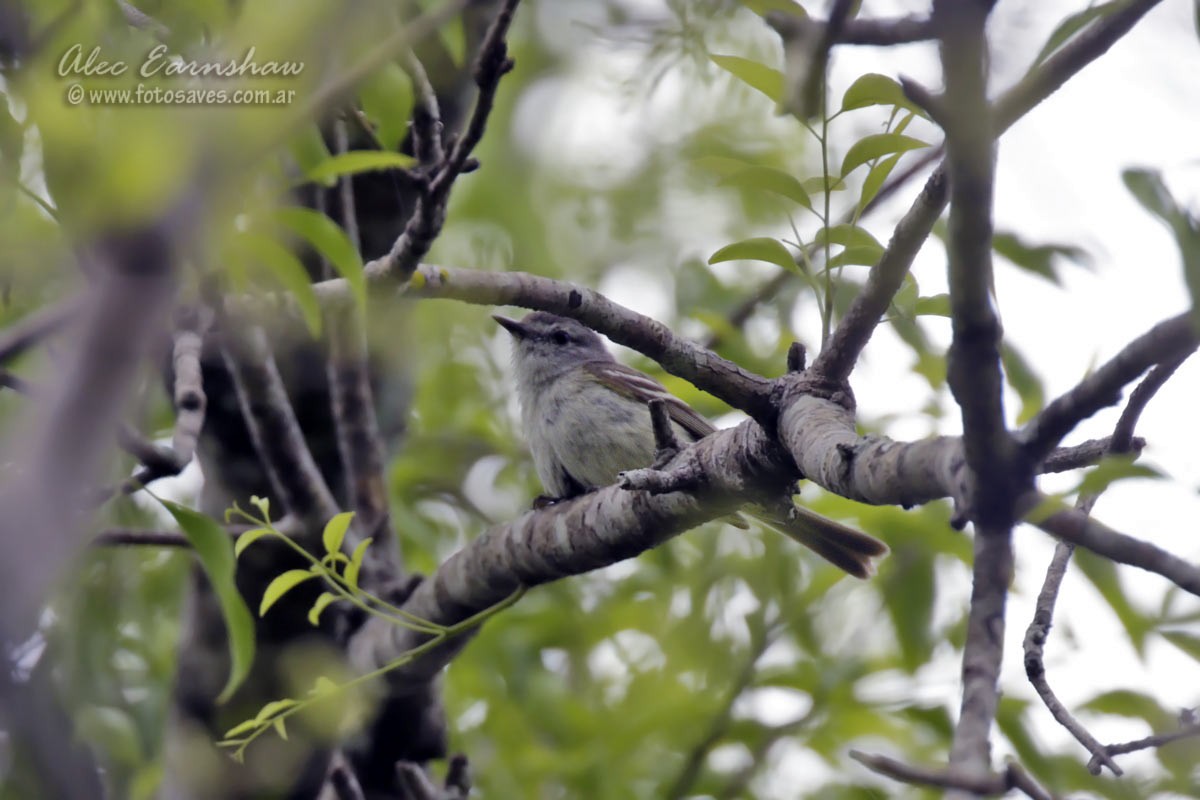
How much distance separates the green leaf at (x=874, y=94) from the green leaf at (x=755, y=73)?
0.69 ft

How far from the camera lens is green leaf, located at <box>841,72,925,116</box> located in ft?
8.68

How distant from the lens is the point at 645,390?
19.8 ft

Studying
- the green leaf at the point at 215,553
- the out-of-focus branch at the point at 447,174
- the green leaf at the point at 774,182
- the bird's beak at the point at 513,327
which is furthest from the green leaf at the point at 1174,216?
the bird's beak at the point at 513,327

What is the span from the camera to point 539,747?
545cm

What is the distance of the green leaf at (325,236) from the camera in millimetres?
2273

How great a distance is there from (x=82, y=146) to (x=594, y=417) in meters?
4.18

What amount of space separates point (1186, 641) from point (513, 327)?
167 inches

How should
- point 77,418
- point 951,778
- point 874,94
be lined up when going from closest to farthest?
point 77,418 → point 951,778 → point 874,94

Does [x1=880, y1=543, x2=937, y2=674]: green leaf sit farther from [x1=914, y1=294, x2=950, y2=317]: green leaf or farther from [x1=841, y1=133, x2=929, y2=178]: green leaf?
[x1=841, y1=133, x2=929, y2=178]: green leaf

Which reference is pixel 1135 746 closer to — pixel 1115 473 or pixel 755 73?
pixel 1115 473

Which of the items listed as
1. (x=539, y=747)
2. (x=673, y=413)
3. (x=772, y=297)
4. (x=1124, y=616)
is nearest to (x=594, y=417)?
(x=673, y=413)

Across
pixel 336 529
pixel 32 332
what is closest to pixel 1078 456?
pixel 336 529

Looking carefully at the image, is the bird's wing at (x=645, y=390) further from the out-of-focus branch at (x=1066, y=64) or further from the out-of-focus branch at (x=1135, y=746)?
the out-of-focus branch at (x=1066, y=64)

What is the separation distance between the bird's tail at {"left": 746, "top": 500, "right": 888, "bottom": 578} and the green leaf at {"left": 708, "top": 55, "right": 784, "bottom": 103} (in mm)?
2195
